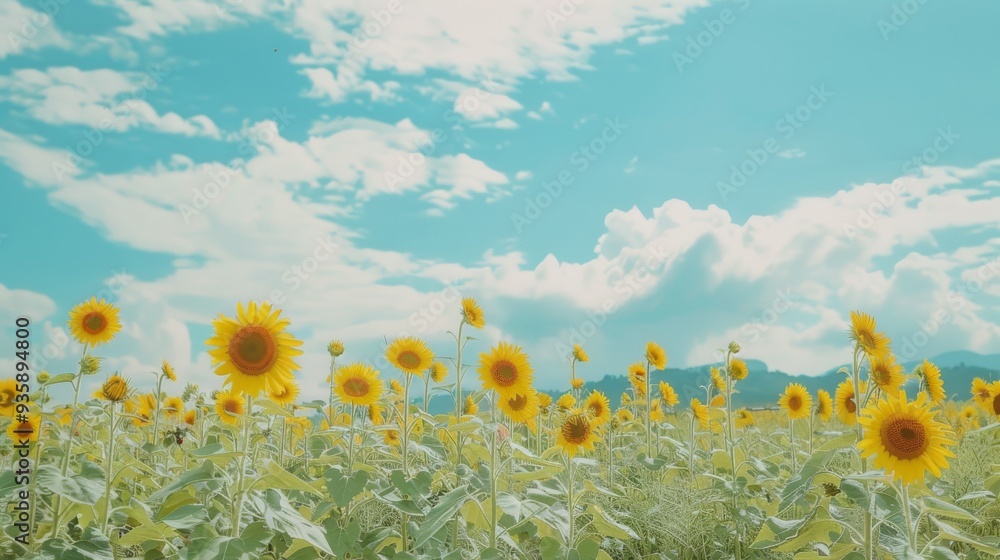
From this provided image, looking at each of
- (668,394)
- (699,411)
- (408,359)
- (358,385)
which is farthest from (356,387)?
(668,394)

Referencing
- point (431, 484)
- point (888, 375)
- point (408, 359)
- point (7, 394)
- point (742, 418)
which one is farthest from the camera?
point (742, 418)

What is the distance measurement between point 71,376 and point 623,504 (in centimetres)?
359

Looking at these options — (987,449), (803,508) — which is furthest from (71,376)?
(987,449)

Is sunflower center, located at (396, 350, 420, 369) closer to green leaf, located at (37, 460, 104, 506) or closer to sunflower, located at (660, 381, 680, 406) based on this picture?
green leaf, located at (37, 460, 104, 506)

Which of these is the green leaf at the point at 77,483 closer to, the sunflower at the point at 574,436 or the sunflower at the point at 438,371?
the sunflower at the point at 574,436

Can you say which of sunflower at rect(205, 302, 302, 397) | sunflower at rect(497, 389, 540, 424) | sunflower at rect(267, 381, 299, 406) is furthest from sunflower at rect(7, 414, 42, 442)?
sunflower at rect(497, 389, 540, 424)

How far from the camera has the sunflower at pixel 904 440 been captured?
113 inches

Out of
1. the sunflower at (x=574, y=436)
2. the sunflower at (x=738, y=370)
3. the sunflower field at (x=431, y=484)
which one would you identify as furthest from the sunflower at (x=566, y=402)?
the sunflower at (x=574, y=436)

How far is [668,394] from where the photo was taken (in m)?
7.28

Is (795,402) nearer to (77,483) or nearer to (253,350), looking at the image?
(253,350)

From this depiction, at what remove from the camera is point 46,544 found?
2943mm

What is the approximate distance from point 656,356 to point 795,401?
1334mm

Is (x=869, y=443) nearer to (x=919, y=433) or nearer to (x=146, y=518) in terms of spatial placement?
(x=919, y=433)

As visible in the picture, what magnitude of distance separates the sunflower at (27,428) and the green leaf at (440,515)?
91.1 inches
